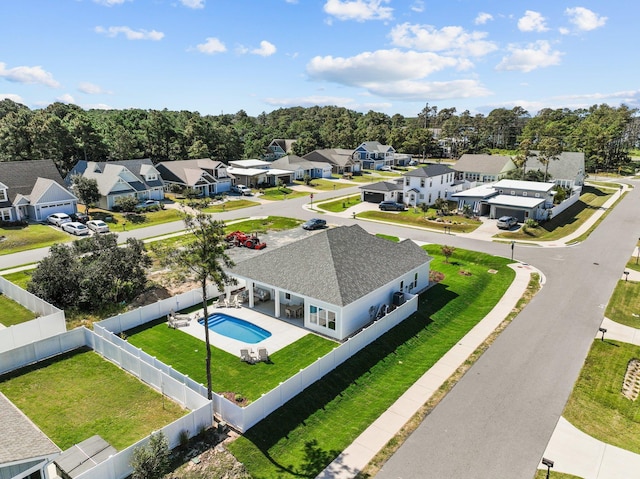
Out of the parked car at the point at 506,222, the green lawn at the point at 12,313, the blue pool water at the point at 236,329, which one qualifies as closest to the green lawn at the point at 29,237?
the green lawn at the point at 12,313

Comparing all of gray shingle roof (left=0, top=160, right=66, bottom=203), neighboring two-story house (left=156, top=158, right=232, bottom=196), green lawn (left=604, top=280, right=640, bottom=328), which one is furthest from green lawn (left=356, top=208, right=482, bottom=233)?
gray shingle roof (left=0, top=160, right=66, bottom=203)

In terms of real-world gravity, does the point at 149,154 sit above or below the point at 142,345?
above

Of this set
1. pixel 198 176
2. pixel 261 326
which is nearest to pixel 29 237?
pixel 198 176

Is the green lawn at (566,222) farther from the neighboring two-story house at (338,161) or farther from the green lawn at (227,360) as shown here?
the neighboring two-story house at (338,161)

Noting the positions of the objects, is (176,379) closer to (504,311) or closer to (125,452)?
(125,452)

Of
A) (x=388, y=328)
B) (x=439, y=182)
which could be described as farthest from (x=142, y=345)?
(x=439, y=182)

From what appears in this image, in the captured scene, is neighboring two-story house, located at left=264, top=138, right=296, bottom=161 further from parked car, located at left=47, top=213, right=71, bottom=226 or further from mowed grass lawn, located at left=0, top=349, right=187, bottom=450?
mowed grass lawn, located at left=0, top=349, right=187, bottom=450

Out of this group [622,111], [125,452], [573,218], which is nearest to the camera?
[125,452]

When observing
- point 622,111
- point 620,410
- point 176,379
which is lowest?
point 620,410
